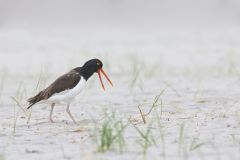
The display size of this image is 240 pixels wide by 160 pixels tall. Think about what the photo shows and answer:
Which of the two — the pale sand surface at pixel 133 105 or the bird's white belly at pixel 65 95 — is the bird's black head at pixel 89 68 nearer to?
the bird's white belly at pixel 65 95

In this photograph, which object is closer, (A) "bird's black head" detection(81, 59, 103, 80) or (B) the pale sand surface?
(B) the pale sand surface

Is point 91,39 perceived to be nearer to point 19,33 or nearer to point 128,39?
point 128,39

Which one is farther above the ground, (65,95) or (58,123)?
(65,95)

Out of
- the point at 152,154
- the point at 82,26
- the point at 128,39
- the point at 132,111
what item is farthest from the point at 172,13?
the point at 152,154

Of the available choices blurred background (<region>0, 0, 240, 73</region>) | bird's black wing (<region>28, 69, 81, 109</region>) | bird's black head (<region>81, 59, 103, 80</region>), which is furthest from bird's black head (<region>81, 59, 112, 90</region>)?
blurred background (<region>0, 0, 240, 73</region>)

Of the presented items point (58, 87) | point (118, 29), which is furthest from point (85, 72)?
point (118, 29)

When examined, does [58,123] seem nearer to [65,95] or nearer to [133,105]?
[65,95]

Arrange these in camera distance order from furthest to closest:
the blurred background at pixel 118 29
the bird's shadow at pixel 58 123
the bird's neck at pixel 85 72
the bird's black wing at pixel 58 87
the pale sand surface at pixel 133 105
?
the blurred background at pixel 118 29 → the bird's neck at pixel 85 72 → the bird's black wing at pixel 58 87 → the bird's shadow at pixel 58 123 → the pale sand surface at pixel 133 105

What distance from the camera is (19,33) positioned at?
90.9 feet

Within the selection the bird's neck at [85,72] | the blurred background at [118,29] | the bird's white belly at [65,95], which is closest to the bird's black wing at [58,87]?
the bird's white belly at [65,95]

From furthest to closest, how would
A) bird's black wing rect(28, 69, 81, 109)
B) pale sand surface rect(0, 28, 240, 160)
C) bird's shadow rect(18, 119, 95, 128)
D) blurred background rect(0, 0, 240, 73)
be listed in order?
blurred background rect(0, 0, 240, 73) < bird's black wing rect(28, 69, 81, 109) < bird's shadow rect(18, 119, 95, 128) < pale sand surface rect(0, 28, 240, 160)

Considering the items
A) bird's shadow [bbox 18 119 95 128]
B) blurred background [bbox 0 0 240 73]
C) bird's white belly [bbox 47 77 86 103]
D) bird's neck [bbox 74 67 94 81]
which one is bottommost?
bird's shadow [bbox 18 119 95 128]

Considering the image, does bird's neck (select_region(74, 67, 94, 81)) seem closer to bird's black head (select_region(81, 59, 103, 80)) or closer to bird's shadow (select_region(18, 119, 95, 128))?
bird's black head (select_region(81, 59, 103, 80))

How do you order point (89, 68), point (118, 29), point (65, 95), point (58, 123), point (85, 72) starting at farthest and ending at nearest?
point (118, 29) → point (89, 68) → point (85, 72) → point (65, 95) → point (58, 123)
